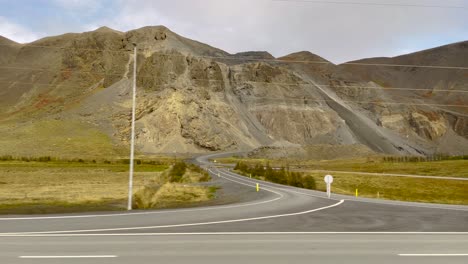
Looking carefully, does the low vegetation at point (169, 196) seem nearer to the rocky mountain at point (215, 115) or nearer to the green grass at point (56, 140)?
the green grass at point (56, 140)

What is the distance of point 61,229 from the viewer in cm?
1645

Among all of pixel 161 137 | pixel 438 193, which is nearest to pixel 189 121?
pixel 161 137

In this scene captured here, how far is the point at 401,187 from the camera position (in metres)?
55.1

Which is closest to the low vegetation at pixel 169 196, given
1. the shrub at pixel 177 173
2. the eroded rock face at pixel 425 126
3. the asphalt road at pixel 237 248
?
the shrub at pixel 177 173

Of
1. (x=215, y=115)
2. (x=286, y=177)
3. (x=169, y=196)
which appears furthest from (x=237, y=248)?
(x=215, y=115)

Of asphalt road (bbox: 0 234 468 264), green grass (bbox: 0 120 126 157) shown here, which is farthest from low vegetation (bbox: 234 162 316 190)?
green grass (bbox: 0 120 126 157)

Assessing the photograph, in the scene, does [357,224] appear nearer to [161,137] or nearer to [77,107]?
[161,137]

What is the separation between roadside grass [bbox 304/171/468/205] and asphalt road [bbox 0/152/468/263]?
25.2 meters

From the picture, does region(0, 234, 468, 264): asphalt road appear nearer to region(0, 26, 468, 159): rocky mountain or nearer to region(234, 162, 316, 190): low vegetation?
region(234, 162, 316, 190): low vegetation

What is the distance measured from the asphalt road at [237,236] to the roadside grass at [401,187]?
25202 mm

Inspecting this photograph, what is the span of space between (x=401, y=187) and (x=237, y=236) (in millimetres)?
43692

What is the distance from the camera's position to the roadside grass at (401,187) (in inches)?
1867

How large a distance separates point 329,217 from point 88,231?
31.4 feet

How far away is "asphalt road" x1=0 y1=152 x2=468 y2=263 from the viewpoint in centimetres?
1178
